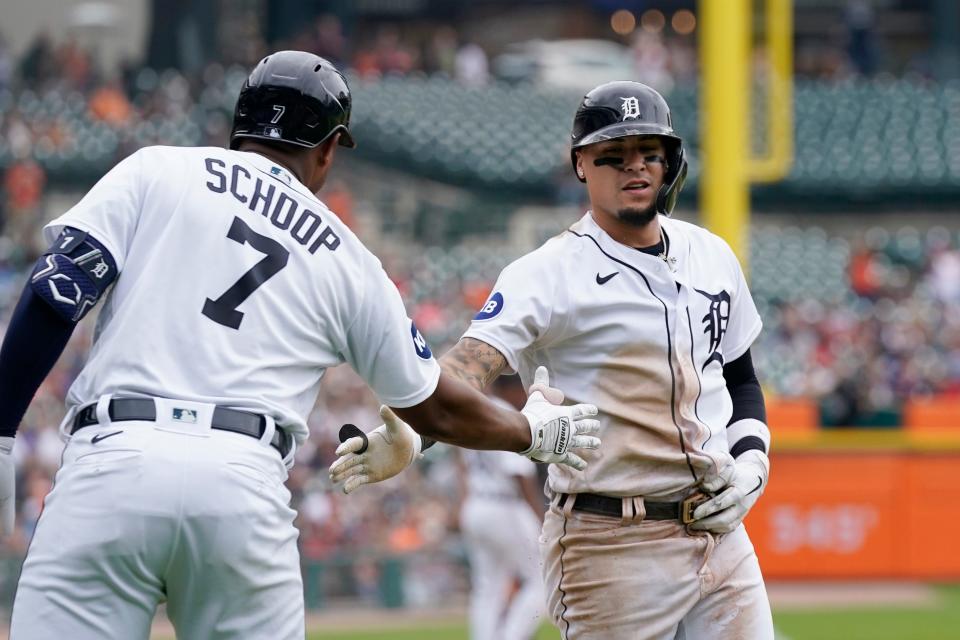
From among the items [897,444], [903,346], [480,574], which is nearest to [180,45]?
[903,346]

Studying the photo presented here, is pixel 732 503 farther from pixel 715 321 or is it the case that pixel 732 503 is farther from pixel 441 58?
pixel 441 58

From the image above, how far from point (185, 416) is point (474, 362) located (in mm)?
1078

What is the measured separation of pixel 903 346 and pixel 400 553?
6828mm

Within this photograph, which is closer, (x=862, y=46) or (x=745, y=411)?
(x=745, y=411)

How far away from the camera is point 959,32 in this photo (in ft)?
81.2

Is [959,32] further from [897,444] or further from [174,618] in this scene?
[174,618]

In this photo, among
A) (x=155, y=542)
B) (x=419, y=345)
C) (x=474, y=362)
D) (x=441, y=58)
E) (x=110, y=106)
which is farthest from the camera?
(x=441, y=58)

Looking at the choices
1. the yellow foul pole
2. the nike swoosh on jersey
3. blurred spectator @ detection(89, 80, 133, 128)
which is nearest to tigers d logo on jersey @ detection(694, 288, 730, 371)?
the nike swoosh on jersey

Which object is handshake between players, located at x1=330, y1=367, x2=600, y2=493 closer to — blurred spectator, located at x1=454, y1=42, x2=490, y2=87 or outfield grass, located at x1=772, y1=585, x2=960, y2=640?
outfield grass, located at x1=772, y1=585, x2=960, y2=640

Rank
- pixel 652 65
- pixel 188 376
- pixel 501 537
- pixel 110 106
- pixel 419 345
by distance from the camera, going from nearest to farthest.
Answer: pixel 188 376, pixel 419 345, pixel 501 537, pixel 110 106, pixel 652 65

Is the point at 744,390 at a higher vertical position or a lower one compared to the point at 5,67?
lower

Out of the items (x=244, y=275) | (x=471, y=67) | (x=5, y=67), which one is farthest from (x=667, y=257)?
→ (x=471, y=67)

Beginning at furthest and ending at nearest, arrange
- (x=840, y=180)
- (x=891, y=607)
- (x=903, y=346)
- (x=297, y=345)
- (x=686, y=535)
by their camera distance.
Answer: (x=840, y=180)
(x=903, y=346)
(x=891, y=607)
(x=686, y=535)
(x=297, y=345)

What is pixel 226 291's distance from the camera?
11.0 feet
